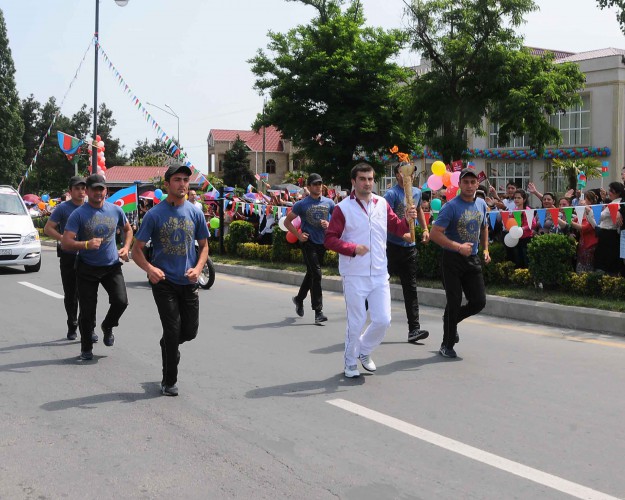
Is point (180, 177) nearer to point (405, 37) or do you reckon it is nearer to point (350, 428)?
point (350, 428)

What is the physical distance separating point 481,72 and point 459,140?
2.02m

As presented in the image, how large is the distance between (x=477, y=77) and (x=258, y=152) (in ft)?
201

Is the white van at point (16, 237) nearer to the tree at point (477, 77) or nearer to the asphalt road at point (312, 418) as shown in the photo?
the asphalt road at point (312, 418)

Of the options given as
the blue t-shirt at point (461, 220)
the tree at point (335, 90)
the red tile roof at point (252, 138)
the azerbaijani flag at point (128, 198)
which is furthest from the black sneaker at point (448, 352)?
the red tile roof at point (252, 138)

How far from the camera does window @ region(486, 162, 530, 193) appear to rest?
134 feet

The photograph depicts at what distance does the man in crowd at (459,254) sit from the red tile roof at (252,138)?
75.7 meters

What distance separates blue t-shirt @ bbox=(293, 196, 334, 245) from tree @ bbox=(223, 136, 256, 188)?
65.3m

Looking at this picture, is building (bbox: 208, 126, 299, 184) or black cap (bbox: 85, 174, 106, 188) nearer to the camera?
black cap (bbox: 85, 174, 106, 188)

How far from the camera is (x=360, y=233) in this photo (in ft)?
22.0

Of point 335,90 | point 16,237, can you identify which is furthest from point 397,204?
point 335,90

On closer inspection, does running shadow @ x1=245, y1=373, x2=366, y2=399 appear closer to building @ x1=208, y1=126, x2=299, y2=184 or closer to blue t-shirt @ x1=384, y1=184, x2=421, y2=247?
blue t-shirt @ x1=384, y1=184, x2=421, y2=247

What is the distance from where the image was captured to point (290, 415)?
562 cm

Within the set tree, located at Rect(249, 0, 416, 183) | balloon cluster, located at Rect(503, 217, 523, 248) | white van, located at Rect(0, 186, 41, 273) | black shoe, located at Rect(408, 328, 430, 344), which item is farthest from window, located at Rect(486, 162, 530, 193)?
black shoe, located at Rect(408, 328, 430, 344)

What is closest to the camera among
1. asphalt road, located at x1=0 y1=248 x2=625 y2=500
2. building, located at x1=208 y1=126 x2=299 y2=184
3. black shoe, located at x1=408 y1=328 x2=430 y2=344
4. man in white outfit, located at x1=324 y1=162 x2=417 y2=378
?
asphalt road, located at x1=0 y1=248 x2=625 y2=500
